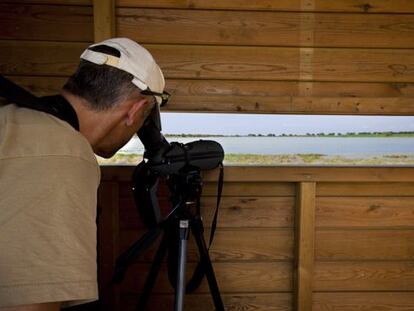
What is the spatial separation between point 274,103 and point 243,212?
0.51 metres

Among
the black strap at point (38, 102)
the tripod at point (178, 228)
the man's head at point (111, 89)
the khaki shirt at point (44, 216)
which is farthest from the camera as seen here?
the tripod at point (178, 228)

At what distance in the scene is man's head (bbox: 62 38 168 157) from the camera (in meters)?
0.70

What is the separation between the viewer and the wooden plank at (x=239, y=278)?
1.58 m

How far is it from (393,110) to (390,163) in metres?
0.24

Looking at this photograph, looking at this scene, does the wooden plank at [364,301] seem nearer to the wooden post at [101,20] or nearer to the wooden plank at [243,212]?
the wooden plank at [243,212]

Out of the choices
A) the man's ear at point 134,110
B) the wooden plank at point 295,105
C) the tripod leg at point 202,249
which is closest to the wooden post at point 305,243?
the wooden plank at point 295,105

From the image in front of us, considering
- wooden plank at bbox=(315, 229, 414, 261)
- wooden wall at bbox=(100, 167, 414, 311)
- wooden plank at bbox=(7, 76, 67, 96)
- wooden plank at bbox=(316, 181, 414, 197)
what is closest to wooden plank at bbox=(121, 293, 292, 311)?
wooden wall at bbox=(100, 167, 414, 311)

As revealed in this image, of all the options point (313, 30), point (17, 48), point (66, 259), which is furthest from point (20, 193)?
point (313, 30)

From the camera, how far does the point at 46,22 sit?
4.75ft

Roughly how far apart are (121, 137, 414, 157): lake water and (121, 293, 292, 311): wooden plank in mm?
675

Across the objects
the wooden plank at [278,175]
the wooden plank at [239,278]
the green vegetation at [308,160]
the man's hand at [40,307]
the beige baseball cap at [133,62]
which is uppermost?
the beige baseball cap at [133,62]

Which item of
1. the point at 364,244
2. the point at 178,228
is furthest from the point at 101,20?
the point at 364,244

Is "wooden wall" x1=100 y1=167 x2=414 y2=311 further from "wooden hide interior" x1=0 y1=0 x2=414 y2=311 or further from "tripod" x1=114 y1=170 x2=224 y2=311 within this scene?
"tripod" x1=114 y1=170 x2=224 y2=311

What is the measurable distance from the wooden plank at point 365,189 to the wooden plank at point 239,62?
47 cm
